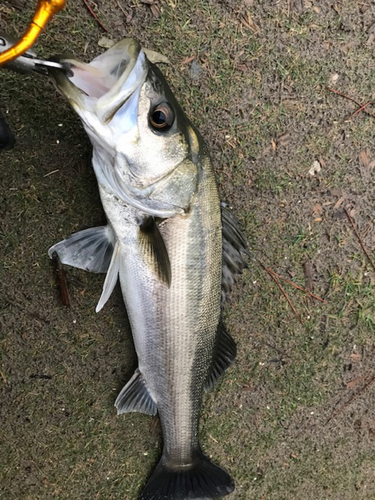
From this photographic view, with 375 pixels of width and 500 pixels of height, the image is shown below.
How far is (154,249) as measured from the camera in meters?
A: 2.07

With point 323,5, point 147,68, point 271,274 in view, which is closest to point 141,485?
point 271,274

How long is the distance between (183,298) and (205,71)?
131 cm

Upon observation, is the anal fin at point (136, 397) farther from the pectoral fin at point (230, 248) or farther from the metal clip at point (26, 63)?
the metal clip at point (26, 63)

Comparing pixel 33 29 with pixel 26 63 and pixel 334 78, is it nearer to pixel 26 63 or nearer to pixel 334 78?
pixel 26 63

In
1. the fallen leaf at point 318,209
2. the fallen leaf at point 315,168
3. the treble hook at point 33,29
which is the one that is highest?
the treble hook at point 33,29

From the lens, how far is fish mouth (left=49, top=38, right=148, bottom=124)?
1708mm

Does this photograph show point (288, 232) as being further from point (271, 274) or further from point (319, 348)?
point (319, 348)

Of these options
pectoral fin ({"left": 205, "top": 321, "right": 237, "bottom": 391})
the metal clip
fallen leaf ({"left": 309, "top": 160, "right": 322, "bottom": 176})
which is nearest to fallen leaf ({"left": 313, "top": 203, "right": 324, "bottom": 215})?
fallen leaf ({"left": 309, "top": 160, "right": 322, "bottom": 176})

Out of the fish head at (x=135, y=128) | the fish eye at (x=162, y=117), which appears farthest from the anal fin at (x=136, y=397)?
the fish eye at (x=162, y=117)

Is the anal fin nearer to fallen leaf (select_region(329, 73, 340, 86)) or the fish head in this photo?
the fish head

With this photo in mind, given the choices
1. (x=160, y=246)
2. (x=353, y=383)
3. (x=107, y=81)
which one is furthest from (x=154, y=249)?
(x=353, y=383)

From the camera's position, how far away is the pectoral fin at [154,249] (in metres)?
2.04

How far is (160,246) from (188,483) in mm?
1408

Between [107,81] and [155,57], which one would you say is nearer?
[107,81]
